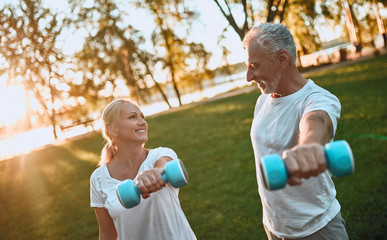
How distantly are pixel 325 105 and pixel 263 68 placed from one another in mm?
491

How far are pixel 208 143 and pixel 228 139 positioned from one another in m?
0.64

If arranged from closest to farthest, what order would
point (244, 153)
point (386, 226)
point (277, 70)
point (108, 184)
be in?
point (277, 70) → point (108, 184) → point (386, 226) → point (244, 153)

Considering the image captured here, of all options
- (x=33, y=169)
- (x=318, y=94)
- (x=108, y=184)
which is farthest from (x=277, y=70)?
(x=33, y=169)

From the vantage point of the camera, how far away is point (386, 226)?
4.29 metres

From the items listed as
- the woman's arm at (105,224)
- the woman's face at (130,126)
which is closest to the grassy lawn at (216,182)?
the woman's arm at (105,224)

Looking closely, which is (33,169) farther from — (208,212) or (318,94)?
(318,94)

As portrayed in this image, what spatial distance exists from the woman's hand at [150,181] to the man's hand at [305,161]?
2.31ft

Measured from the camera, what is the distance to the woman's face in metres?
2.89

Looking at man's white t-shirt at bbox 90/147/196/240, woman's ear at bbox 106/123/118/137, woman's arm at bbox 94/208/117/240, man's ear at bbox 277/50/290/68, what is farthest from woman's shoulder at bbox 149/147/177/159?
man's ear at bbox 277/50/290/68

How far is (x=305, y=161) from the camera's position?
1.47 metres

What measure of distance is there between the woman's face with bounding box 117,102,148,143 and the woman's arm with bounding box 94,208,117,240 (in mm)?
644

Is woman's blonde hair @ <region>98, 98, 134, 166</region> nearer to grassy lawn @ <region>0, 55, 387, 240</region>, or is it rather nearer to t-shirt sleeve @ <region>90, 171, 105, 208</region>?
t-shirt sleeve @ <region>90, 171, 105, 208</region>

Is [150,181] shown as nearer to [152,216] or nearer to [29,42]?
[152,216]

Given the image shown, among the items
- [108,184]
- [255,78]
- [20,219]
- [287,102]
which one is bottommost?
[20,219]
